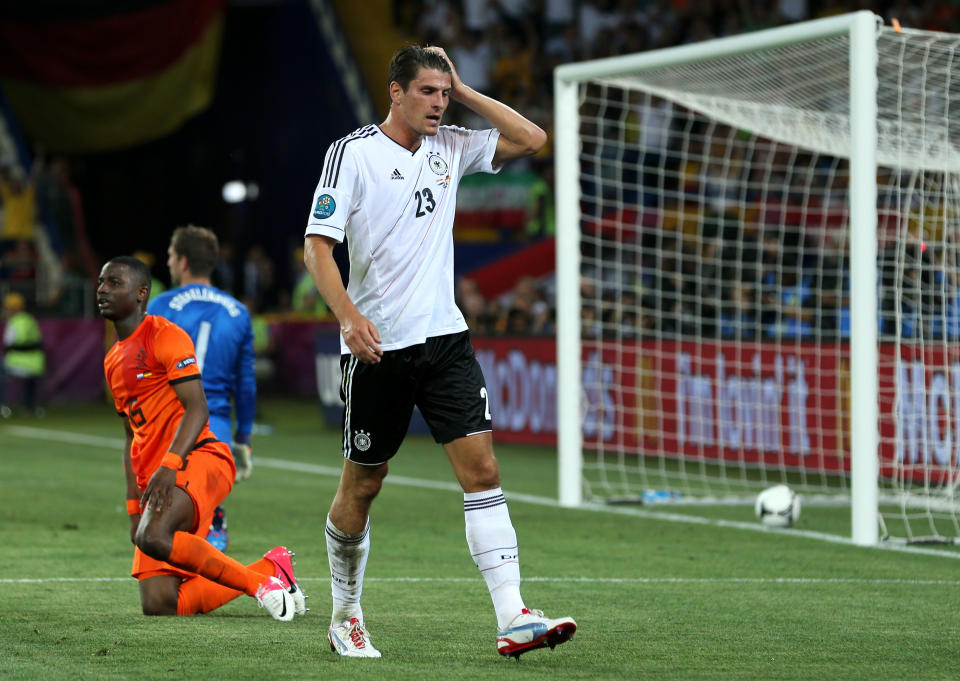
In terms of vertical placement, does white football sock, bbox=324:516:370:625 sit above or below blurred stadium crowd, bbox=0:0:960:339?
below

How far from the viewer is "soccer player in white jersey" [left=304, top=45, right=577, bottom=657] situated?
18.2 feet

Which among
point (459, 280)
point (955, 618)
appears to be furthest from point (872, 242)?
point (459, 280)

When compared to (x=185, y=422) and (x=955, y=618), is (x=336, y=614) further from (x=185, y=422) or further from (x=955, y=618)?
(x=955, y=618)

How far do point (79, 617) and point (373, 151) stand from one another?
2.43 metres

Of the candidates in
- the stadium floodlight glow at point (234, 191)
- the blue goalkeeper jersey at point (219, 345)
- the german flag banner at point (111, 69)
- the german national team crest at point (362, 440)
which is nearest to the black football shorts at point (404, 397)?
the german national team crest at point (362, 440)

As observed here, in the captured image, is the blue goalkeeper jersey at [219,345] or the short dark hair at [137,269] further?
the blue goalkeeper jersey at [219,345]

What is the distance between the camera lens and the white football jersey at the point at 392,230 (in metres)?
5.57

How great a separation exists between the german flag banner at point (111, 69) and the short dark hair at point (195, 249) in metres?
17.1

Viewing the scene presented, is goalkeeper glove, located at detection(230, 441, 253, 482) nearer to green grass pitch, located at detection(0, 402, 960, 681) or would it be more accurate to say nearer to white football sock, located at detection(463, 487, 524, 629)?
green grass pitch, located at detection(0, 402, 960, 681)

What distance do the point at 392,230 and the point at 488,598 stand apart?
228 centimetres

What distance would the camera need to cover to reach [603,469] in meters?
14.0

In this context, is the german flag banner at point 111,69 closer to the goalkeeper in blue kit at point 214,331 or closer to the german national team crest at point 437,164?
the goalkeeper in blue kit at point 214,331

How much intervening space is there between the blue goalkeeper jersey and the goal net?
3.50m

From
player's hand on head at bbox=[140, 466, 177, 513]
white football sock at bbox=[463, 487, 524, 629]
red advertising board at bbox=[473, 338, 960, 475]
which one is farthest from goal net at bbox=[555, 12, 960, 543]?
player's hand on head at bbox=[140, 466, 177, 513]
